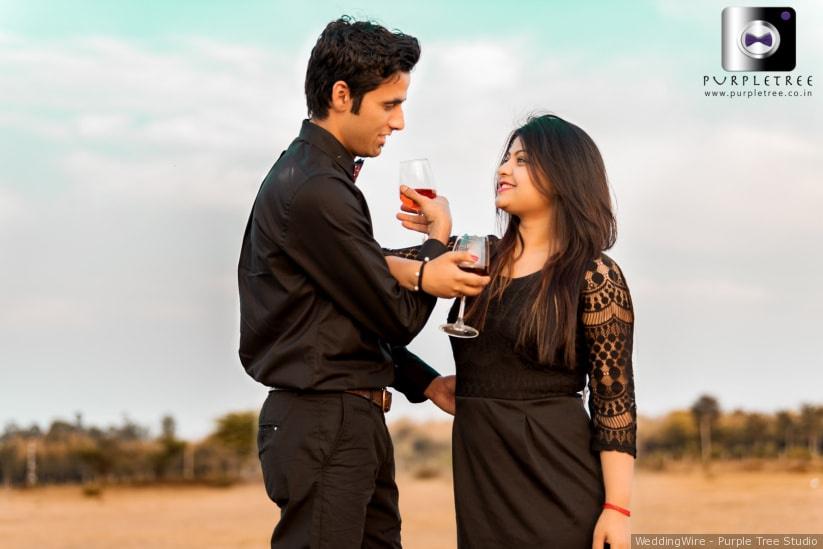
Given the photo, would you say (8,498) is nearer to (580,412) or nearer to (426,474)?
(426,474)

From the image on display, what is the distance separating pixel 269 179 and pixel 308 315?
519mm

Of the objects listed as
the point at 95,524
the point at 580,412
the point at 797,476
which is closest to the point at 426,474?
the point at 95,524

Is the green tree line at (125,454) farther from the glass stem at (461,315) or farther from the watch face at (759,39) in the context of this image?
the glass stem at (461,315)

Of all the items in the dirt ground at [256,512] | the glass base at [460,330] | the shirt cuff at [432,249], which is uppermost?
the shirt cuff at [432,249]

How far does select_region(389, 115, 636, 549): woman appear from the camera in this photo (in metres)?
3.48

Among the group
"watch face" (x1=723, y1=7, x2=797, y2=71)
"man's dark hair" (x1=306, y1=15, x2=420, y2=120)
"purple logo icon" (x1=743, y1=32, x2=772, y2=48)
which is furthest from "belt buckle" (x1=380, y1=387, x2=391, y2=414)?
"purple logo icon" (x1=743, y1=32, x2=772, y2=48)

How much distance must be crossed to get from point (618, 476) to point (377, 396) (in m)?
0.88

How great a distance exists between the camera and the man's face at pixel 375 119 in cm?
359

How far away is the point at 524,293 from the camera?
3600 mm

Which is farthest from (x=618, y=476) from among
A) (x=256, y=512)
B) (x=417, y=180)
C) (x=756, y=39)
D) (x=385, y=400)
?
(x=256, y=512)

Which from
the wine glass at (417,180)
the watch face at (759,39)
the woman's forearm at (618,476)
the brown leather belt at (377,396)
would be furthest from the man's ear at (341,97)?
the watch face at (759,39)

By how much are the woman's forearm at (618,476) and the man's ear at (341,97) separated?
4.97 feet

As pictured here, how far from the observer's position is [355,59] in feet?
11.6

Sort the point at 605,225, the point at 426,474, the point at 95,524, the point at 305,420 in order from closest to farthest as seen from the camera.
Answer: the point at 305,420 → the point at 605,225 → the point at 95,524 → the point at 426,474
